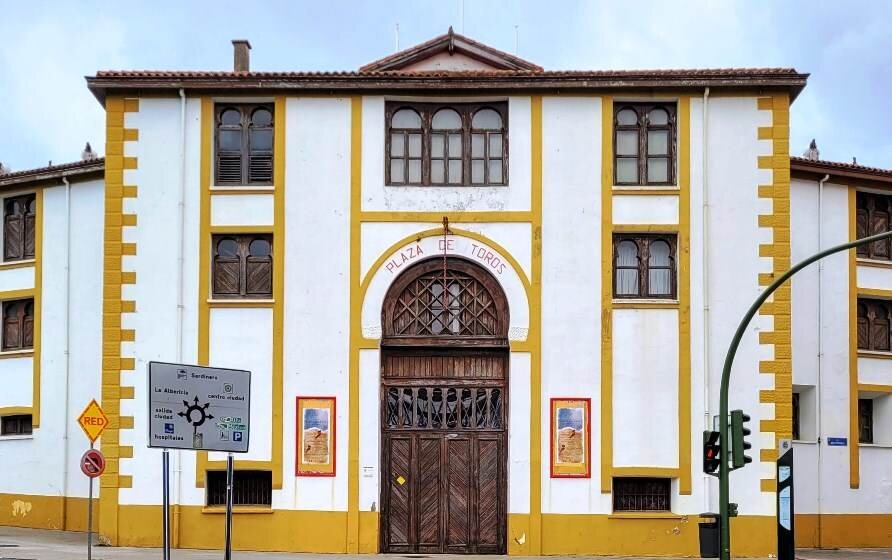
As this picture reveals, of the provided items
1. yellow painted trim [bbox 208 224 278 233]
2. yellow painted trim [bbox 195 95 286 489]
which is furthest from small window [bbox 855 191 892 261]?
yellow painted trim [bbox 208 224 278 233]

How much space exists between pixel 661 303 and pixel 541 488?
162 inches

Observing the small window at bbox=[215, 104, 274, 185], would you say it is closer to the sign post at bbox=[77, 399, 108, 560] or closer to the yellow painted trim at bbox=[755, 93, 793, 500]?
the sign post at bbox=[77, 399, 108, 560]

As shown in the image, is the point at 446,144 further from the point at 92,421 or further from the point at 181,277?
the point at 92,421

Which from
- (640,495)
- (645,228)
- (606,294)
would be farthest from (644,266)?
(640,495)

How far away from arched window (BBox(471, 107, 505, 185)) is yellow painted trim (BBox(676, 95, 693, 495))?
340 cm

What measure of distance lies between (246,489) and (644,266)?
28.2ft

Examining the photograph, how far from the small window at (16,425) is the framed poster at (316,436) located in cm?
860

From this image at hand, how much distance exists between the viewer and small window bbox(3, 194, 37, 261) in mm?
31516

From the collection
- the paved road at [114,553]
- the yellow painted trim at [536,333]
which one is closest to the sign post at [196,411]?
the paved road at [114,553]

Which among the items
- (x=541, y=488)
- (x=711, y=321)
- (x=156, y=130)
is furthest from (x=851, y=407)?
(x=156, y=130)

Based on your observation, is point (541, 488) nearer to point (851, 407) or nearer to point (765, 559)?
point (765, 559)

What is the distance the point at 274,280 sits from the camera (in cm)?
2598

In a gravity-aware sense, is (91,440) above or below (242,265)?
below

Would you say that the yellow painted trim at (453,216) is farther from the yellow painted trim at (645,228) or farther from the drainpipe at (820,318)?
the drainpipe at (820,318)
